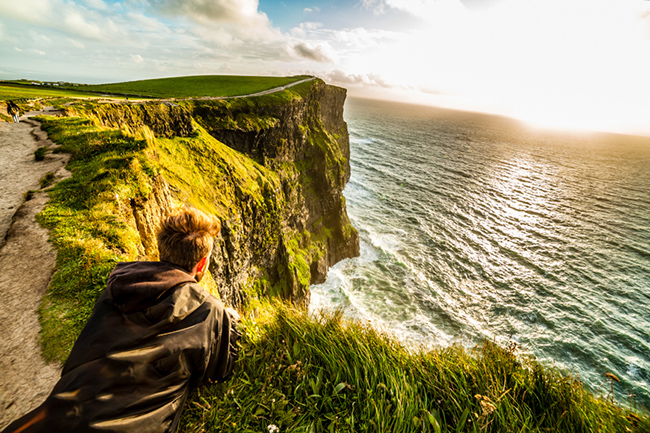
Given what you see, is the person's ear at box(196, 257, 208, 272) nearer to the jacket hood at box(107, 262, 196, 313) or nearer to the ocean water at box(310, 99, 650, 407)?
the jacket hood at box(107, 262, 196, 313)

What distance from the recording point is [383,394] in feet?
11.6

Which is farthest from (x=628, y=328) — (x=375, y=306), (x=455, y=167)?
(x=455, y=167)

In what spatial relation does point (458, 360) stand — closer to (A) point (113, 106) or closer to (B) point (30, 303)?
(B) point (30, 303)

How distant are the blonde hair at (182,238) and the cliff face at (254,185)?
4342 mm

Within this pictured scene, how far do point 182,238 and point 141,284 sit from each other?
652 mm

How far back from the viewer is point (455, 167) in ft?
222

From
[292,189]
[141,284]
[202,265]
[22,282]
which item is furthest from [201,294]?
[292,189]

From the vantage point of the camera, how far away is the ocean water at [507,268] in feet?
74.5

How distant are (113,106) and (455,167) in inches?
2820

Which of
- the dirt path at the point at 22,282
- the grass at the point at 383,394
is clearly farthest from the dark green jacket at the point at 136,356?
the dirt path at the point at 22,282

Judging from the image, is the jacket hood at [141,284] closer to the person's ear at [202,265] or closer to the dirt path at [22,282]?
the person's ear at [202,265]

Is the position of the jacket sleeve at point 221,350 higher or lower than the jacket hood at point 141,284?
lower

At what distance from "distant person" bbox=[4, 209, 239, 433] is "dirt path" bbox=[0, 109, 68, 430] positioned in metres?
1.47

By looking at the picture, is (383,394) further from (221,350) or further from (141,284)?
(141,284)
